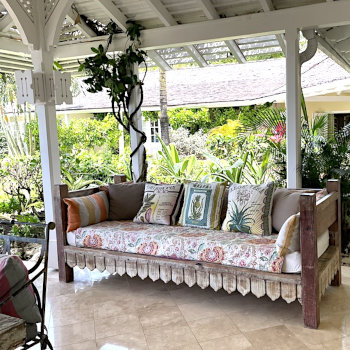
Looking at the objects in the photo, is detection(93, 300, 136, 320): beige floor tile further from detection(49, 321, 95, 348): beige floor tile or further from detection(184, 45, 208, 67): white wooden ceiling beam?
detection(184, 45, 208, 67): white wooden ceiling beam

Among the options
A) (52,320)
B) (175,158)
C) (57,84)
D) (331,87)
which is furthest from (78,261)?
(331,87)

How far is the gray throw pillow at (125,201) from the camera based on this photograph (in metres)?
4.63

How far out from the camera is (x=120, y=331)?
3.28 metres

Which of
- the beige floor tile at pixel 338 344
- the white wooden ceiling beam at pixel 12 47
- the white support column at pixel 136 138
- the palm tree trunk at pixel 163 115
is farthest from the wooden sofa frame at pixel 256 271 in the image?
the palm tree trunk at pixel 163 115

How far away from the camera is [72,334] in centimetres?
326

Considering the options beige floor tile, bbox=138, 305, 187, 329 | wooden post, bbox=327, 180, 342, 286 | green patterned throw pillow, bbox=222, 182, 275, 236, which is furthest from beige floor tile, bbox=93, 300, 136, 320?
wooden post, bbox=327, 180, 342, 286

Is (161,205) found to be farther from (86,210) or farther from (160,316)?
→ (160,316)

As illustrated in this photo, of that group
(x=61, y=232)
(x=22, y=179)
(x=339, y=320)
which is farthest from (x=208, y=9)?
(x=22, y=179)

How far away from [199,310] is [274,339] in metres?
0.72

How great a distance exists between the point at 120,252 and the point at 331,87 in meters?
5.49

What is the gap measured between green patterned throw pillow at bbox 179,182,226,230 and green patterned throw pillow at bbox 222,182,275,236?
15 centimetres

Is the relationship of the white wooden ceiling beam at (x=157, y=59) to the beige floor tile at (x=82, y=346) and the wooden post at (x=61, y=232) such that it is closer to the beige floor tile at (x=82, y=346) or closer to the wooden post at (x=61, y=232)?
the wooden post at (x=61, y=232)

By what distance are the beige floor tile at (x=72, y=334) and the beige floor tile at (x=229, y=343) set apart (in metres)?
0.81

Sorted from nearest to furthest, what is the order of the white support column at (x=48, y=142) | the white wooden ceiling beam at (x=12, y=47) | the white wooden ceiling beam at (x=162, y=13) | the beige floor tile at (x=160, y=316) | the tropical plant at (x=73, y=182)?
the beige floor tile at (x=160, y=316)
the white support column at (x=48, y=142)
the white wooden ceiling beam at (x=162, y=13)
the white wooden ceiling beam at (x=12, y=47)
the tropical plant at (x=73, y=182)
